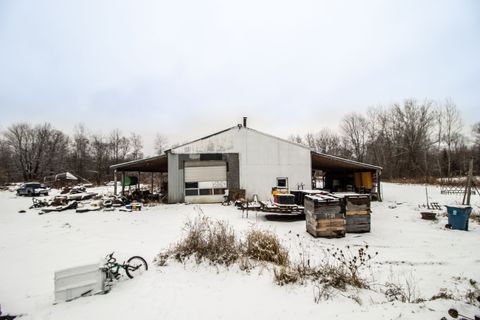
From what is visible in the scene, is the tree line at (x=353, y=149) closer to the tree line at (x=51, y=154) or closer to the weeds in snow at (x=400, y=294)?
the tree line at (x=51, y=154)

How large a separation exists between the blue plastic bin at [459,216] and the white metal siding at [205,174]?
12.0 metres

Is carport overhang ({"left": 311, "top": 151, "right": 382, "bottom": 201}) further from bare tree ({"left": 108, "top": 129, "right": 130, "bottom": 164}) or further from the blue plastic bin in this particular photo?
bare tree ({"left": 108, "top": 129, "right": 130, "bottom": 164})

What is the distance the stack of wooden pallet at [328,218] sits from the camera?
789 centimetres

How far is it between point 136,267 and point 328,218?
6.17 meters

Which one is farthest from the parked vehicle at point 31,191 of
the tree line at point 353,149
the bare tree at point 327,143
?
the bare tree at point 327,143

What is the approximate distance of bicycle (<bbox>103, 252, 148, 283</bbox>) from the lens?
4456 millimetres

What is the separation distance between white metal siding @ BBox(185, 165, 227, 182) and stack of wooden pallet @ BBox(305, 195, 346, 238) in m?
8.97

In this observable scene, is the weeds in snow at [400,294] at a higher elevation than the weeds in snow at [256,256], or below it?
below

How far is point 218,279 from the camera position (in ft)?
15.0

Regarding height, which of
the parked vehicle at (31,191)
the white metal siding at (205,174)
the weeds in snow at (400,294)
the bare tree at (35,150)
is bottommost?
the weeds in snow at (400,294)

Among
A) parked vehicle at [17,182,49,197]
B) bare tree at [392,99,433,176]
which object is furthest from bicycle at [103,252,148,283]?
bare tree at [392,99,433,176]

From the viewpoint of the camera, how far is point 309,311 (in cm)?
346

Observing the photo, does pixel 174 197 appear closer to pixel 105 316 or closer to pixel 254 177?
pixel 254 177

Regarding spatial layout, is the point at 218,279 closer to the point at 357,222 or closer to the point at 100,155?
the point at 357,222
